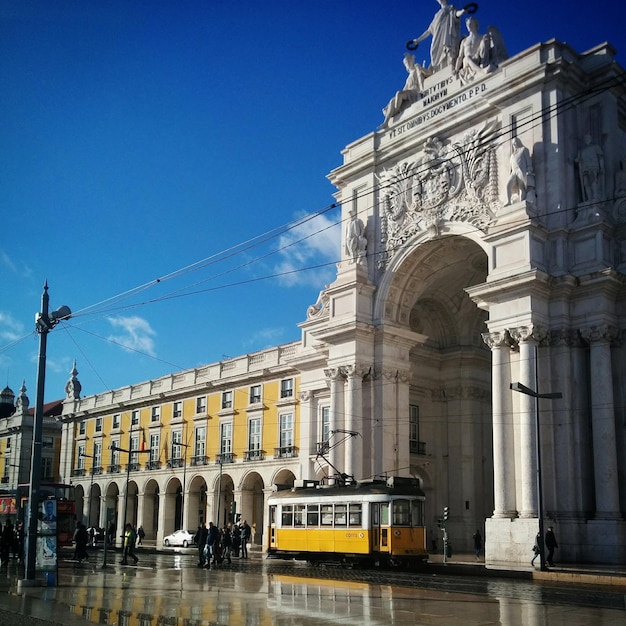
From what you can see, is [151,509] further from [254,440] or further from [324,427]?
[324,427]

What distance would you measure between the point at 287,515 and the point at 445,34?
2291cm

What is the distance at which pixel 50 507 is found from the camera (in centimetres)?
2198

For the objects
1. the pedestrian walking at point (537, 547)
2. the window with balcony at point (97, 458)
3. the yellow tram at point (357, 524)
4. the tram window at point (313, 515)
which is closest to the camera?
the pedestrian walking at point (537, 547)

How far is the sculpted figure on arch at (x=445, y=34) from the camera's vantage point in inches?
1476

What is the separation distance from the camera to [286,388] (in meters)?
49.5

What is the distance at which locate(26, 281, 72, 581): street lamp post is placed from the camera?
821 inches

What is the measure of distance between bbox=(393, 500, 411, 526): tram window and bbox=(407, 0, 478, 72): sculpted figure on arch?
788 inches

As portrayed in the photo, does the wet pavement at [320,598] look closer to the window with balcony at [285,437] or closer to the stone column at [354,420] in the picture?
the stone column at [354,420]

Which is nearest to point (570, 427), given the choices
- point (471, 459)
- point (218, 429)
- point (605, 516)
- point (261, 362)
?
point (605, 516)

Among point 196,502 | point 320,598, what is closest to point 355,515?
point 320,598

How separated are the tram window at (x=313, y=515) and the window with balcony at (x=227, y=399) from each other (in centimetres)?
2323

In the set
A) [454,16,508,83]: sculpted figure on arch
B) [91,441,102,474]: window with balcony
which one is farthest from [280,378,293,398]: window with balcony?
[91,441,102,474]: window with balcony

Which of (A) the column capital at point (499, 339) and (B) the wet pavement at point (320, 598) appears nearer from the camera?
(B) the wet pavement at point (320, 598)

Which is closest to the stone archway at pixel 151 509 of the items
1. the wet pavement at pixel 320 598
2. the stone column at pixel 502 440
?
the wet pavement at pixel 320 598
